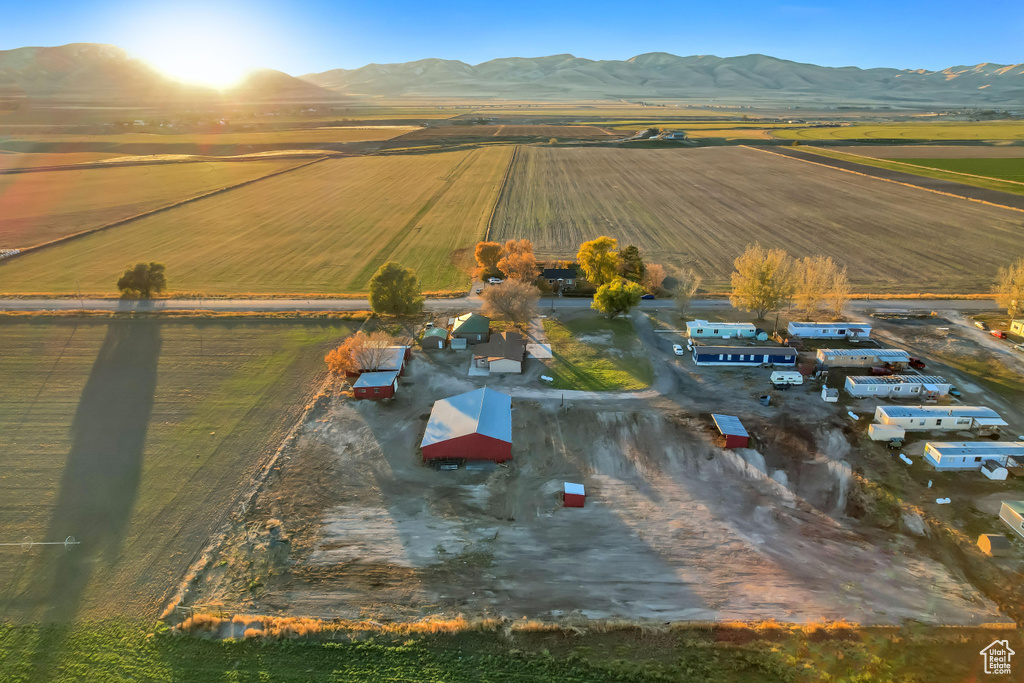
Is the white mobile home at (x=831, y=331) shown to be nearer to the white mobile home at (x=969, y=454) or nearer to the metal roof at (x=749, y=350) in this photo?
the metal roof at (x=749, y=350)

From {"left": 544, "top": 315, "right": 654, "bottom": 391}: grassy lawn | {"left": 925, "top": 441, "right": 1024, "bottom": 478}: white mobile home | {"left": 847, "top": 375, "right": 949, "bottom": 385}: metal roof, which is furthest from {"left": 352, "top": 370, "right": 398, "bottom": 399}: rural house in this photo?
{"left": 925, "top": 441, "right": 1024, "bottom": 478}: white mobile home

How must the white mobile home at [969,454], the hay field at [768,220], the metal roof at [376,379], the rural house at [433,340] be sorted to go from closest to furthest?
the white mobile home at [969,454] → the metal roof at [376,379] → the rural house at [433,340] → the hay field at [768,220]

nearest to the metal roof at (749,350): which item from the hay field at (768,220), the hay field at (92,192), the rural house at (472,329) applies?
the rural house at (472,329)

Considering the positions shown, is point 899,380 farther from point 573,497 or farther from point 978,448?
point 573,497

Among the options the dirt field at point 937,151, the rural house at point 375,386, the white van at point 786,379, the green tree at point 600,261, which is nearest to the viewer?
the rural house at point 375,386

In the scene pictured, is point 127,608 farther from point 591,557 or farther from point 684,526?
point 684,526

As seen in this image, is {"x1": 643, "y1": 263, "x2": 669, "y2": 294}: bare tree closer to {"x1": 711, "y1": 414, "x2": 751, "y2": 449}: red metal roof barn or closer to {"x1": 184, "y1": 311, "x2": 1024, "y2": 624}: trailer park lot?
{"x1": 184, "y1": 311, "x2": 1024, "y2": 624}: trailer park lot
